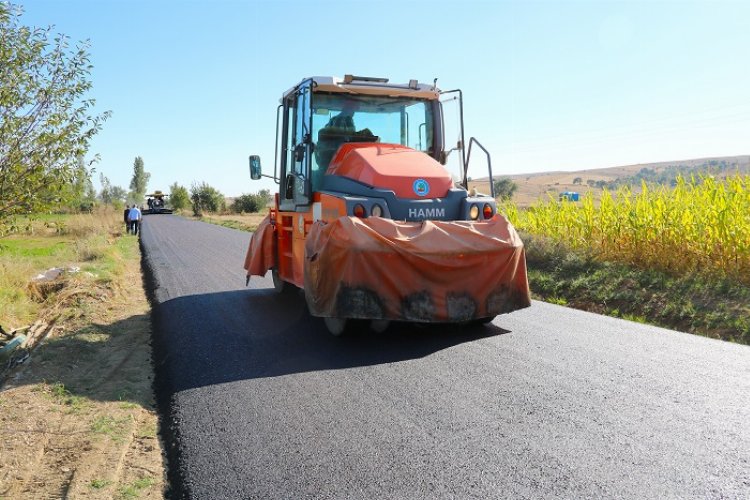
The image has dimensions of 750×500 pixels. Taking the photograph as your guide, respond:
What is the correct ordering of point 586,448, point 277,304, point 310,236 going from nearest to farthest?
point 586,448, point 310,236, point 277,304

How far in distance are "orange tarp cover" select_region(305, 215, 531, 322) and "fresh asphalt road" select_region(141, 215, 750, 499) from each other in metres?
0.42

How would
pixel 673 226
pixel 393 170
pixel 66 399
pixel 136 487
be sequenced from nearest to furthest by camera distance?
pixel 136 487
pixel 66 399
pixel 393 170
pixel 673 226

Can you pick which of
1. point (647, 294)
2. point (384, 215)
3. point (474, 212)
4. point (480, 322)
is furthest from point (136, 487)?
point (647, 294)

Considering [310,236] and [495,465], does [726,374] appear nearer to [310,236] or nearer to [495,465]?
[495,465]

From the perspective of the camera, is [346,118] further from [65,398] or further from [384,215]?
[65,398]

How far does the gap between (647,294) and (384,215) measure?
14.5 ft

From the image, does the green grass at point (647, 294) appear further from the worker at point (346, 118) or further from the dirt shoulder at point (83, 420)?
the dirt shoulder at point (83, 420)

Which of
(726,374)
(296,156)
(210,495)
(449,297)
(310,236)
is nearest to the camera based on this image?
(210,495)

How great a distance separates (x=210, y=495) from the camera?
3.20 metres

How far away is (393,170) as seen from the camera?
258 inches

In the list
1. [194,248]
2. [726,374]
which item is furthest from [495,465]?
[194,248]

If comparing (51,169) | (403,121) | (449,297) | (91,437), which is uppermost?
A: (403,121)

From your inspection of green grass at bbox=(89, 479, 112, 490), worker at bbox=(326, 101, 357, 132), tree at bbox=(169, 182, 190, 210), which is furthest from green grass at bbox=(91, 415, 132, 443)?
tree at bbox=(169, 182, 190, 210)

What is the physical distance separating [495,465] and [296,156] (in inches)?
189
